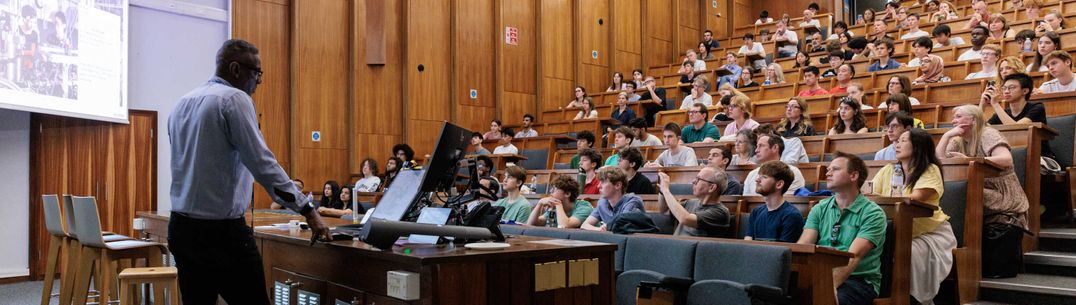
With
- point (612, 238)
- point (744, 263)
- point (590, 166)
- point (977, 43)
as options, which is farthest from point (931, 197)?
point (977, 43)

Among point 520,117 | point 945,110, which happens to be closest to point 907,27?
point 945,110

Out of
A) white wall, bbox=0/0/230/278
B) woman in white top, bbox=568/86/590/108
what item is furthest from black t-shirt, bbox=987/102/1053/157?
white wall, bbox=0/0/230/278

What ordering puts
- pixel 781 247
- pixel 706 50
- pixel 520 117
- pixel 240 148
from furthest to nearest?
pixel 706 50 → pixel 520 117 → pixel 781 247 → pixel 240 148

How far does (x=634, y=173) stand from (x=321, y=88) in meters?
4.28

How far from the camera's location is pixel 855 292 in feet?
8.82

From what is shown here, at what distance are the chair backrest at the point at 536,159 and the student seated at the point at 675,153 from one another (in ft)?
6.19

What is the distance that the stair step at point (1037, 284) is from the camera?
10.0 ft

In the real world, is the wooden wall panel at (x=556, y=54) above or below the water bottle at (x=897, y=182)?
above

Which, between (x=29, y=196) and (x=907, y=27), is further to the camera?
(x=907, y=27)

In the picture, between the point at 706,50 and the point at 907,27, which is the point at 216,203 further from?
the point at 706,50

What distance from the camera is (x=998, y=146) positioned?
3.51 metres

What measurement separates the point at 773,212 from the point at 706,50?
7207 mm

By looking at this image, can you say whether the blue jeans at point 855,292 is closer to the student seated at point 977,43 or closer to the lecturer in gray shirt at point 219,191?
the lecturer in gray shirt at point 219,191

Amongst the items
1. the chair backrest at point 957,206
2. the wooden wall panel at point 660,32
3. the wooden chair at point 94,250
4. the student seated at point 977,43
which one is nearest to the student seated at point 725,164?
the chair backrest at point 957,206
